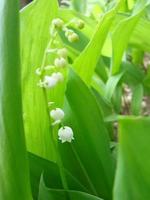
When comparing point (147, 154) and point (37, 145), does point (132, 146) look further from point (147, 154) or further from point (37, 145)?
point (37, 145)

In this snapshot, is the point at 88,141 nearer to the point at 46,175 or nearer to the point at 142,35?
the point at 46,175

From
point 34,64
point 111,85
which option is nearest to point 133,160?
point 34,64

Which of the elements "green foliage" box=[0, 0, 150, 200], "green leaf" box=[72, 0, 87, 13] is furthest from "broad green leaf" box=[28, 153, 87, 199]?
"green leaf" box=[72, 0, 87, 13]

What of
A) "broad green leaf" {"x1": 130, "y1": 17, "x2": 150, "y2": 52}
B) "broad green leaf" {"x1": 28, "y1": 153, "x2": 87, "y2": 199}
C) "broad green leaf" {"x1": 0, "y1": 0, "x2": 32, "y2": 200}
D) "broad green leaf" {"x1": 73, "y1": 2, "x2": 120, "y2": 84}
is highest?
"broad green leaf" {"x1": 130, "y1": 17, "x2": 150, "y2": 52}

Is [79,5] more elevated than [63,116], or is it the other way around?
[79,5]

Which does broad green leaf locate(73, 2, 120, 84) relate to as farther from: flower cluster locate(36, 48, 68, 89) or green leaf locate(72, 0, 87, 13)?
green leaf locate(72, 0, 87, 13)

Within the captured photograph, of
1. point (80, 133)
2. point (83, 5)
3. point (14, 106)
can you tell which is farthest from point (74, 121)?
point (83, 5)

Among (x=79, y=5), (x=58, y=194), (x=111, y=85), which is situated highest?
(x=79, y=5)
